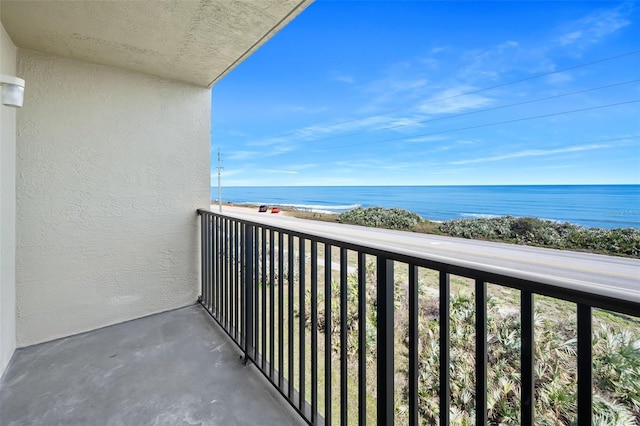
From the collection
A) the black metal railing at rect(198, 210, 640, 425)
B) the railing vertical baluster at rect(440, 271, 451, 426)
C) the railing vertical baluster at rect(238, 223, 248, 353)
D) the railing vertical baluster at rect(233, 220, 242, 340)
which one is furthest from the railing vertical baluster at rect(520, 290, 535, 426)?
the railing vertical baluster at rect(233, 220, 242, 340)

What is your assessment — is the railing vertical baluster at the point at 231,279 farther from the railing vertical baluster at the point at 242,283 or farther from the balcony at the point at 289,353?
the railing vertical baluster at the point at 242,283

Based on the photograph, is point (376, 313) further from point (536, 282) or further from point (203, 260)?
point (203, 260)

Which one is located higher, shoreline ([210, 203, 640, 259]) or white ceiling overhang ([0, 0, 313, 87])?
white ceiling overhang ([0, 0, 313, 87])

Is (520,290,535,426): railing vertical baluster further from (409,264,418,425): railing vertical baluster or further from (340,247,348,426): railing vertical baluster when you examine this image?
(340,247,348,426): railing vertical baluster

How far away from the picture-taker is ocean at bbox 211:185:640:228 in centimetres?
1730

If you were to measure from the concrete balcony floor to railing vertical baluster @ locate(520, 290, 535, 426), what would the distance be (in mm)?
1102

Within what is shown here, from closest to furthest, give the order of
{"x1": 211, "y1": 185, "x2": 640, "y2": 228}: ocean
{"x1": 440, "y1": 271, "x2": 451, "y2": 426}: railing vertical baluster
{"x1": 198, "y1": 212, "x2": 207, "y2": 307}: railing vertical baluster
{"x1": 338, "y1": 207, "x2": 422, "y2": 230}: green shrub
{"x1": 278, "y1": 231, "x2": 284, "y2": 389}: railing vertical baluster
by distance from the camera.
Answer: {"x1": 440, "y1": 271, "x2": 451, "y2": 426}: railing vertical baluster
{"x1": 278, "y1": 231, "x2": 284, "y2": 389}: railing vertical baluster
{"x1": 198, "y1": 212, "x2": 207, "y2": 307}: railing vertical baluster
{"x1": 338, "y1": 207, "x2": 422, "y2": 230}: green shrub
{"x1": 211, "y1": 185, "x2": 640, "y2": 228}: ocean

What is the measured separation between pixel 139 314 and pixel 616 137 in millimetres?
28290

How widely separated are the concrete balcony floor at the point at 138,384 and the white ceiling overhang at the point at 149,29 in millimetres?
2118

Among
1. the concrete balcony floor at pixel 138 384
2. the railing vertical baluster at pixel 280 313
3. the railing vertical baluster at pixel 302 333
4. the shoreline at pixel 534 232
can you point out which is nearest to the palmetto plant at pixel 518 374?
the railing vertical baluster at pixel 302 333

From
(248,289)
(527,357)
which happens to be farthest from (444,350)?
(248,289)

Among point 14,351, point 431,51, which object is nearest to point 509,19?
point 431,51

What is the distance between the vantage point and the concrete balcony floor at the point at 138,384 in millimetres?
1466

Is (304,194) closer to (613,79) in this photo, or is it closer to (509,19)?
(509,19)
